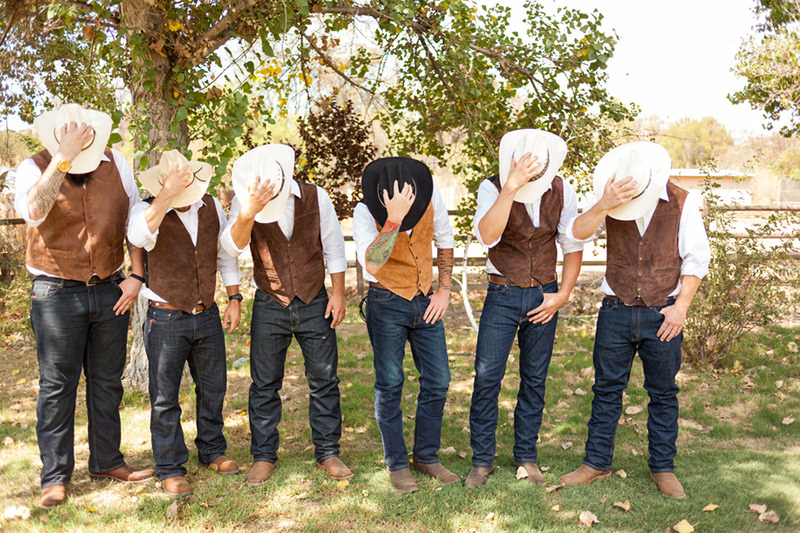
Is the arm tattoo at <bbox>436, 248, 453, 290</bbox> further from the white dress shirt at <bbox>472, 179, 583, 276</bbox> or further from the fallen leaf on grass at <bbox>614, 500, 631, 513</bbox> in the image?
the fallen leaf on grass at <bbox>614, 500, 631, 513</bbox>

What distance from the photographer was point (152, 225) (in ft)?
10.9

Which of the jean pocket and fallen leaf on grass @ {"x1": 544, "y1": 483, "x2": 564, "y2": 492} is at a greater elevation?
the jean pocket

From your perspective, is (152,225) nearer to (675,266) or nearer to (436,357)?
(436,357)

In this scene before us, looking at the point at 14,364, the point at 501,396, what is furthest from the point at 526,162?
the point at 14,364

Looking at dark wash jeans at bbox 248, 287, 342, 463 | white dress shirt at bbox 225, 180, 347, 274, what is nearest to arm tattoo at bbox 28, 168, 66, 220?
white dress shirt at bbox 225, 180, 347, 274

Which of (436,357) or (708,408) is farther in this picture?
(708,408)

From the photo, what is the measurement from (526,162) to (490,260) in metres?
0.65

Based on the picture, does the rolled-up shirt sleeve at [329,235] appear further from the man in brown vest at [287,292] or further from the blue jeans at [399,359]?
the blue jeans at [399,359]

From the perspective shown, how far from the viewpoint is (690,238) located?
3.43 metres

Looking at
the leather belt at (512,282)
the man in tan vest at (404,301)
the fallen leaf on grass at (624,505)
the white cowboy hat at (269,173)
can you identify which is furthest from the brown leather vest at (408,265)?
the fallen leaf on grass at (624,505)

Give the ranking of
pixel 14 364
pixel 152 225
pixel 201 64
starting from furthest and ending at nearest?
pixel 14 364 → pixel 201 64 → pixel 152 225

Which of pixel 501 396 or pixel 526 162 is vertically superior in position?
pixel 526 162

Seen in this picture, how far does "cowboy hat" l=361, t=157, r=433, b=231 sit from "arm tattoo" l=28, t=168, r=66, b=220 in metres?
1.62

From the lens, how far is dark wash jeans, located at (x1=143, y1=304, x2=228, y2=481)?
3.59m
